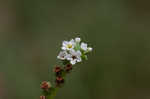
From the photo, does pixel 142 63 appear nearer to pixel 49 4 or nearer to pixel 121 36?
pixel 121 36

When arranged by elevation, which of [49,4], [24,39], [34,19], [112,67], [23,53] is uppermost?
[49,4]

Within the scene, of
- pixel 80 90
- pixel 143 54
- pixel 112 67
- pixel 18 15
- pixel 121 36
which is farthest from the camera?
pixel 18 15

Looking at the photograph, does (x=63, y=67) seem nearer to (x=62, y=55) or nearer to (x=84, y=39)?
(x=62, y=55)

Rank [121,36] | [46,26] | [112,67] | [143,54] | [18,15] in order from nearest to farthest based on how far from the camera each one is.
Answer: [112,67] < [143,54] < [121,36] < [46,26] < [18,15]

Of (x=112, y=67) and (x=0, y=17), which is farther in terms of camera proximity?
(x=0, y=17)

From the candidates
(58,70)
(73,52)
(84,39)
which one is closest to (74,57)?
(73,52)

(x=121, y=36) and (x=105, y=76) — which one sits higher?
(x=121, y=36)

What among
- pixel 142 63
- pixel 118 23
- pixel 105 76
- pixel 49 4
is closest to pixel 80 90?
pixel 105 76
